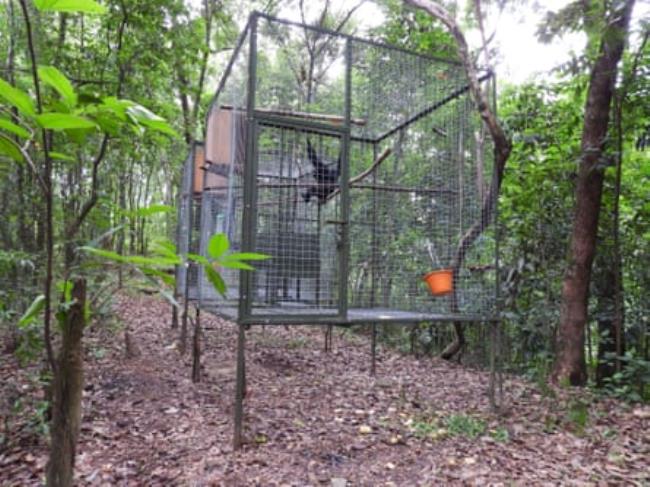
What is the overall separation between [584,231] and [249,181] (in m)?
2.94

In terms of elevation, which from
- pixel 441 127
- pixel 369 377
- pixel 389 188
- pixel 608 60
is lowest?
pixel 369 377

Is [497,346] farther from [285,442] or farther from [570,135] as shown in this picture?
[570,135]

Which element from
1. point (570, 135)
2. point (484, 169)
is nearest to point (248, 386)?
point (484, 169)

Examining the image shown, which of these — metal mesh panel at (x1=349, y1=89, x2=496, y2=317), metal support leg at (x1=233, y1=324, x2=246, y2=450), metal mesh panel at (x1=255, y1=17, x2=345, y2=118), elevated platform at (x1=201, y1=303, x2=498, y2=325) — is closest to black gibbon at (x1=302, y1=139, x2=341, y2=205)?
metal mesh panel at (x1=349, y1=89, x2=496, y2=317)

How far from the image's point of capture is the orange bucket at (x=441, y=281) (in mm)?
3141

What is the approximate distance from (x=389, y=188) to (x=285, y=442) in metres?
2.20

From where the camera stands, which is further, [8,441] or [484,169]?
[484,169]

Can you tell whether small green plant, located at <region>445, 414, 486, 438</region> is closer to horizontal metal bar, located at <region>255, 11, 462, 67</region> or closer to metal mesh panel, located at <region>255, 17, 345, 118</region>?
horizontal metal bar, located at <region>255, 11, 462, 67</region>

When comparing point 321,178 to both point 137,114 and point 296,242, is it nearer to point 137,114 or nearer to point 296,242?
point 296,242

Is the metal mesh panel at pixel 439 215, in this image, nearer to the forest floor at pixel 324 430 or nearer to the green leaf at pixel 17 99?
the forest floor at pixel 324 430

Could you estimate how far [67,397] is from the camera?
902 millimetres

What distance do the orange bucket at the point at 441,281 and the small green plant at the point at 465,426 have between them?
86 centimetres

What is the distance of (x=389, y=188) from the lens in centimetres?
Answer: 382

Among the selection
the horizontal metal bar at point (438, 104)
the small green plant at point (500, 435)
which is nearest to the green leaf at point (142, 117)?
the small green plant at point (500, 435)
